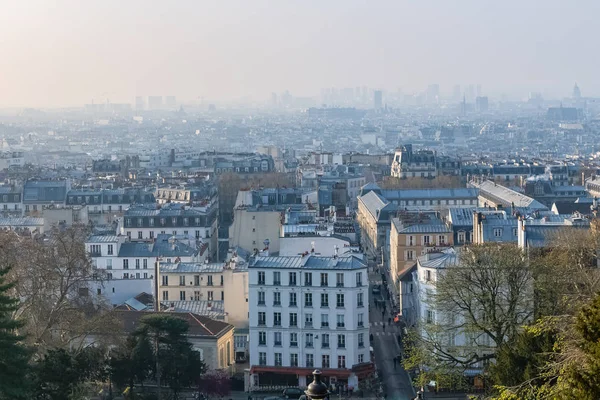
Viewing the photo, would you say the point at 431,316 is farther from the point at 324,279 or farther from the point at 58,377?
the point at 58,377

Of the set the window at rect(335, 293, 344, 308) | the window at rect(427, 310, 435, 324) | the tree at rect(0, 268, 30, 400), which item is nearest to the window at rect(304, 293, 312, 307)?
the window at rect(335, 293, 344, 308)

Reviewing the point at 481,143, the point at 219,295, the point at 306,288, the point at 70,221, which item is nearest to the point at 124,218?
the point at 70,221

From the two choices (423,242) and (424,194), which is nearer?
(423,242)

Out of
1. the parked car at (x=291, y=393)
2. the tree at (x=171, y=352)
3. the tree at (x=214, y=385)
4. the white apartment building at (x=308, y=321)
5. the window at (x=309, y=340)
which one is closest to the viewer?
the tree at (x=171, y=352)

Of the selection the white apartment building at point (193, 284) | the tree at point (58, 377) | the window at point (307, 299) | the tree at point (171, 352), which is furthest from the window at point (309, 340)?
the tree at point (58, 377)

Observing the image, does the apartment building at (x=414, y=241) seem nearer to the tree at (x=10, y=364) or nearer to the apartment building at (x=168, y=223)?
the apartment building at (x=168, y=223)

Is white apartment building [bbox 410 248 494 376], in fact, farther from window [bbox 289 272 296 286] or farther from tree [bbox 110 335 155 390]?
tree [bbox 110 335 155 390]

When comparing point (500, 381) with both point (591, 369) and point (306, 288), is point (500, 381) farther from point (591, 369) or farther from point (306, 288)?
point (306, 288)
